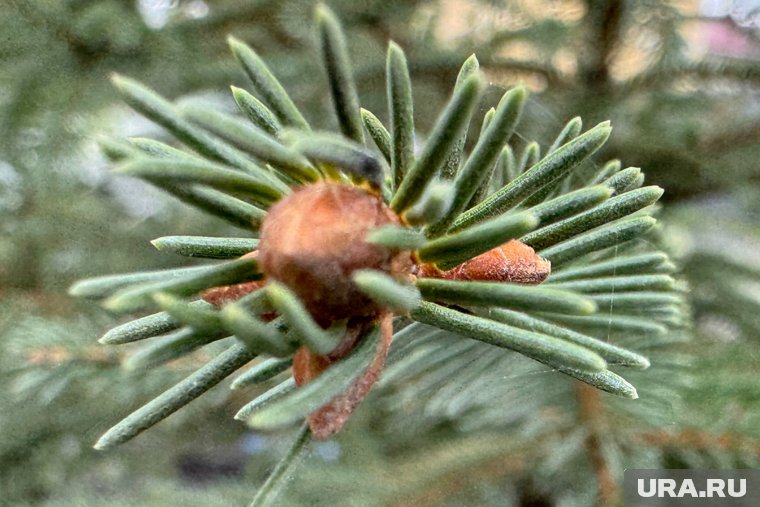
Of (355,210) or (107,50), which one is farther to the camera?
(107,50)

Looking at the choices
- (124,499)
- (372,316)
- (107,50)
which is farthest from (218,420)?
(372,316)

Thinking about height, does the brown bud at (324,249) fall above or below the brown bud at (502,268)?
above

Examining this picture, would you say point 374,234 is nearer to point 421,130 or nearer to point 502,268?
point 502,268

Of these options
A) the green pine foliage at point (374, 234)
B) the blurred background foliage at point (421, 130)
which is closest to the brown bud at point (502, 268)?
the green pine foliage at point (374, 234)

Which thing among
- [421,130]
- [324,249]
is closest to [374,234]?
[324,249]

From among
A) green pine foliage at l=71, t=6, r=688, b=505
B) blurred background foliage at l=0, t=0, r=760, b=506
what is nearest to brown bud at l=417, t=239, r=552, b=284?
green pine foliage at l=71, t=6, r=688, b=505

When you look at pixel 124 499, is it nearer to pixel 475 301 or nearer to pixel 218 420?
pixel 218 420

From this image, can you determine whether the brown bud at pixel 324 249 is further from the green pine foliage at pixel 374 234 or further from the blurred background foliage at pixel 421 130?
the blurred background foliage at pixel 421 130
